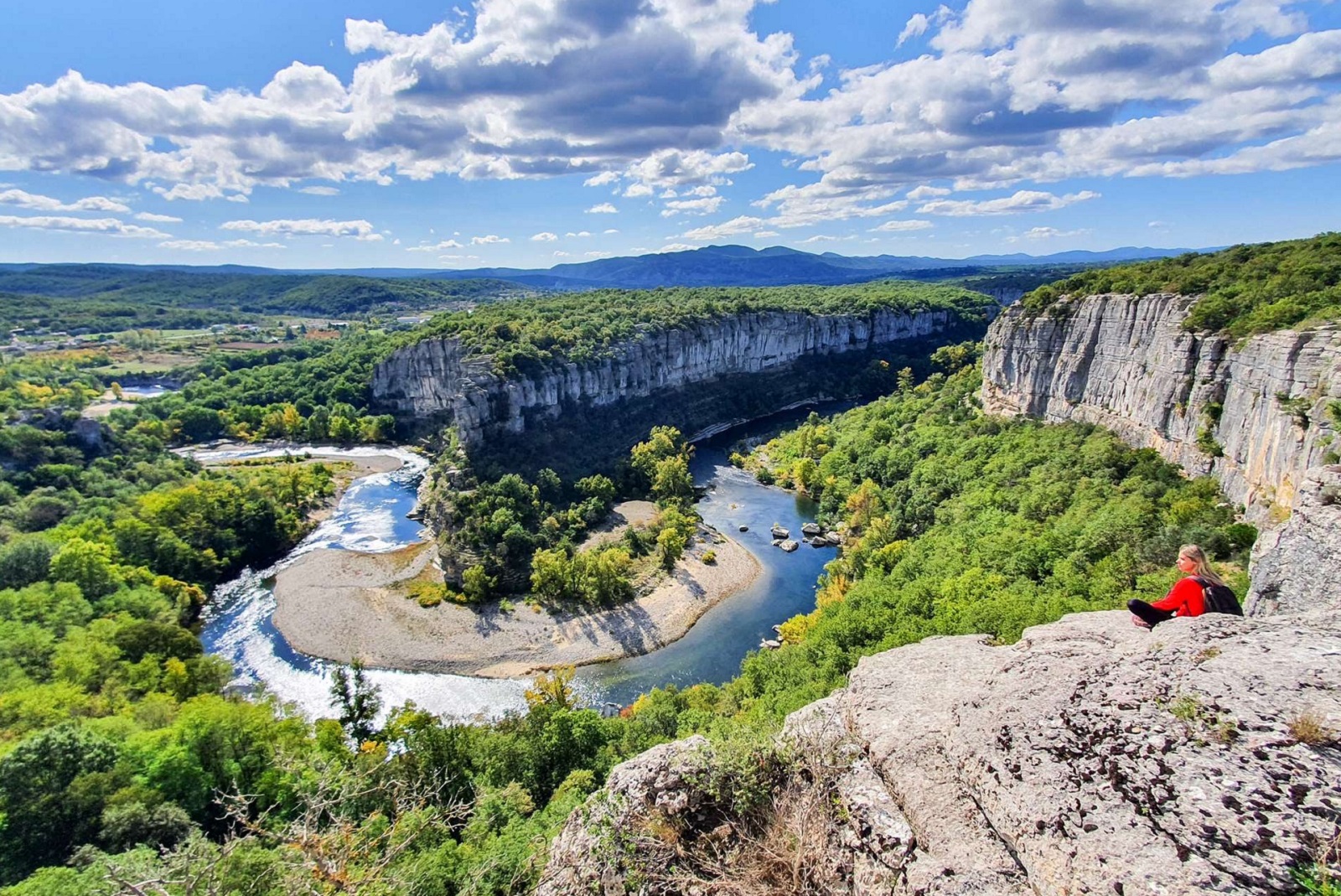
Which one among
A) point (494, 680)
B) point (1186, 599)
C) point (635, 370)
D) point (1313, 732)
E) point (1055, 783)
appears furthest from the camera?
point (635, 370)

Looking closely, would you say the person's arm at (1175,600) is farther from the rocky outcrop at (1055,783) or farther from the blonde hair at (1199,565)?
the rocky outcrop at (1055,783)

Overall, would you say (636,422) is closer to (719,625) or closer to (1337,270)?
(719,625)

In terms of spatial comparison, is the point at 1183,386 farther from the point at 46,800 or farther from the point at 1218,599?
the point at 46,800

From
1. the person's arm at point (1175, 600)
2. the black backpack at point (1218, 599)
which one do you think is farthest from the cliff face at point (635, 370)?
the black backpack at point (1218, 599)

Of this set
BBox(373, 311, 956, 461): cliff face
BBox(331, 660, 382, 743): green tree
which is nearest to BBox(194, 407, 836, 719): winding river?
BBox(331, 660, 382, 743): green tree

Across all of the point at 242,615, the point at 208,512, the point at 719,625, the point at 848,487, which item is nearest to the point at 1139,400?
the point at 848,487

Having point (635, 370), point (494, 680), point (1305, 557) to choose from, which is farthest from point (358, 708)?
point (635, 370)

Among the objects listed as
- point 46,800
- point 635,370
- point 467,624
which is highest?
point 635,370
